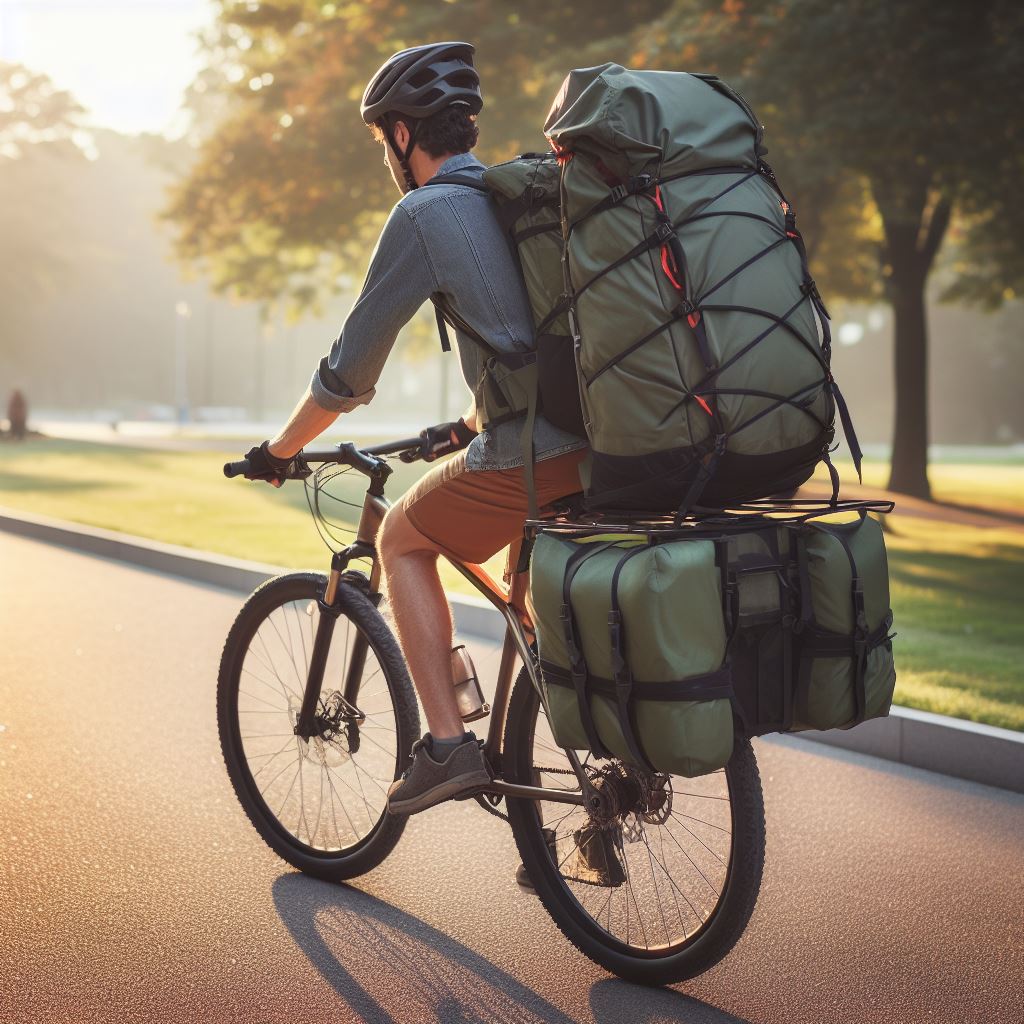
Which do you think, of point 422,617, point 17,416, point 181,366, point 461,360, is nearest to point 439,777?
point 422,617

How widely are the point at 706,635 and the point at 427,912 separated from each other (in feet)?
4.94

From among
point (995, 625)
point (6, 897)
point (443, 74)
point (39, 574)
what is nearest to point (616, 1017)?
point (6, 897)

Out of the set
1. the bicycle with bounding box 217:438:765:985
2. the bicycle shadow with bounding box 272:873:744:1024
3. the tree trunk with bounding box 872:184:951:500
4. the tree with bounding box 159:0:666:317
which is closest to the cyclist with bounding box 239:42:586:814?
the bicycle with bounding box 217:438:765:985

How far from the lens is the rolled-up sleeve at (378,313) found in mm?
3156

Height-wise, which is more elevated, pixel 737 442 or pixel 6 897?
pixel 737 442

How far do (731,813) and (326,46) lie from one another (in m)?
19.3

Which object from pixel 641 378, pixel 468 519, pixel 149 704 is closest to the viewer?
pixel 641 378

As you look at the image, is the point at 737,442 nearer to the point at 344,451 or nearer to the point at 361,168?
the point at 344,451

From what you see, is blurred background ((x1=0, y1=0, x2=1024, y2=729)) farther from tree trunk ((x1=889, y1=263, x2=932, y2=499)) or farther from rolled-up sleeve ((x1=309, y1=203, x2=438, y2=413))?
rolled-up sleeve ((x1=309, y1=203, x2=438, y2=413))

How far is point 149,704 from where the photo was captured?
20.1 feet

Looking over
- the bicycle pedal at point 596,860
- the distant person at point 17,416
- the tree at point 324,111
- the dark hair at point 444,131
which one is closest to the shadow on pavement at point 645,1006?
the bicycle pedal at point 596,860

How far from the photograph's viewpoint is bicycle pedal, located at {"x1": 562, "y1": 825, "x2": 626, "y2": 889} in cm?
341

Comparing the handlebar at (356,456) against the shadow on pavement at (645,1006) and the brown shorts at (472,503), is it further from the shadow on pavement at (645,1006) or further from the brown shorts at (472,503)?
the shadow on pavement at (645,1006)

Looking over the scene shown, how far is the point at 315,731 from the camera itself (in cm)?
414
